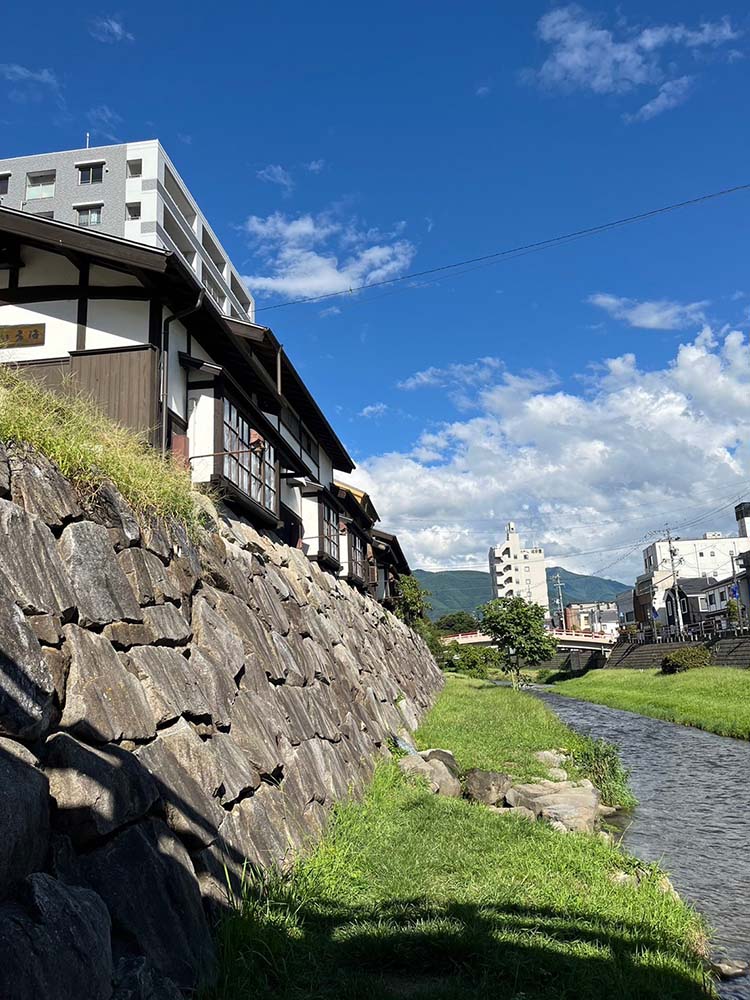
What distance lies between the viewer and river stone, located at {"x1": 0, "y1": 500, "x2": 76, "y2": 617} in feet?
19.7

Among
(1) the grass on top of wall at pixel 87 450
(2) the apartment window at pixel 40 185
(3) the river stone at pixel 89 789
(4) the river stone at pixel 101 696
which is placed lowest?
(3) the river stone at pixel 89 789

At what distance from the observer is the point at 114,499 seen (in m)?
8.69

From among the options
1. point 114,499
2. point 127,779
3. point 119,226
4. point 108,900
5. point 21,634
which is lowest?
point 108,900

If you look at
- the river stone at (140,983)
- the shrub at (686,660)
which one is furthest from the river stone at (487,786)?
the shrub at (686,660)

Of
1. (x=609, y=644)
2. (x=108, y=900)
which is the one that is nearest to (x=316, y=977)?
(x=108, y=900)

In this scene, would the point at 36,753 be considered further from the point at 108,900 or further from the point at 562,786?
the point at 562,786

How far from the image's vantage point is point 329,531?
29875mm

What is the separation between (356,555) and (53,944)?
105 feet

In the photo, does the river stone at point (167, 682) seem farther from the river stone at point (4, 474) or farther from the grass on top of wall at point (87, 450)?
the grass on top of wall at point (87, 450)

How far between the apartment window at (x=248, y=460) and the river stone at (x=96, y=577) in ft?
30.8

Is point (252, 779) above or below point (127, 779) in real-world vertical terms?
below

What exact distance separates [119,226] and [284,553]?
145 ft

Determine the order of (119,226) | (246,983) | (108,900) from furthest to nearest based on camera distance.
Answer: (119,226)
(246,983)
(108,900)

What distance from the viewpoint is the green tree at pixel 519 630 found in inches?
2413
